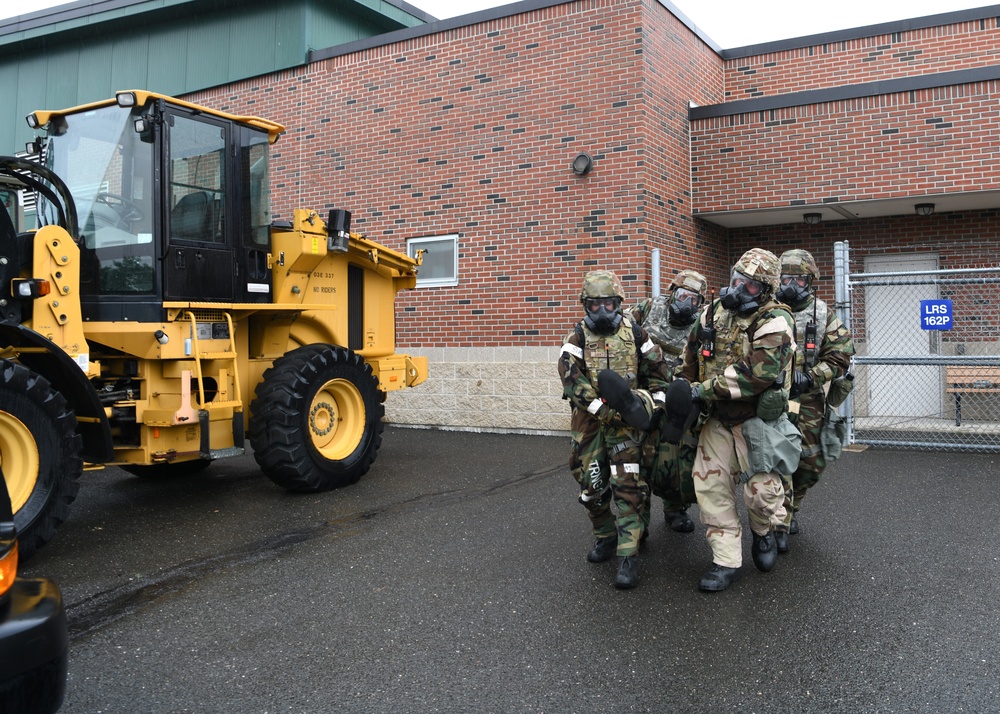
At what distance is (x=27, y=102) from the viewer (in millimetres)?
16656

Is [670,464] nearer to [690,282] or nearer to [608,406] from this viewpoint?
[608,406]

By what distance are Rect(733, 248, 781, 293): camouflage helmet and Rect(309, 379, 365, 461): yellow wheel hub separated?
151 inches

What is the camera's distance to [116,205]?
6.35m

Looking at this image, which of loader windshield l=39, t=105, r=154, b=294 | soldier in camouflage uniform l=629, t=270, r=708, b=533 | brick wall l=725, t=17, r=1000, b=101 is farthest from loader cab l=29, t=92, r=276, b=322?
brick wall l=725, t=17, r=1000, b=101

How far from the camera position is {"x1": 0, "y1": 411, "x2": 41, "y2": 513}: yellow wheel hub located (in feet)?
15.8

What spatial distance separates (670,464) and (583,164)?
6047 mm

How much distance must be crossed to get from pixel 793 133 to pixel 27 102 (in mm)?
14388

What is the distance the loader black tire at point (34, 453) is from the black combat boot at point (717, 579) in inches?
146

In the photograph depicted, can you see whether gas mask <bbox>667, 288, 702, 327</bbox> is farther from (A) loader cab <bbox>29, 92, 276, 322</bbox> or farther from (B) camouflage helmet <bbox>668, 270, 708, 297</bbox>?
(A) loader cab <bbox>29, 92, 276, 322</bbox>

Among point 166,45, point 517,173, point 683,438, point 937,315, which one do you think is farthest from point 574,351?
point 166,45

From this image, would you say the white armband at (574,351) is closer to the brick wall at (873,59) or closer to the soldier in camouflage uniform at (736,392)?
→ the soldier in camouflage uniform at (736,392)

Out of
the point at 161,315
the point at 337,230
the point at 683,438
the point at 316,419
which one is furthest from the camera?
the point at 337,230

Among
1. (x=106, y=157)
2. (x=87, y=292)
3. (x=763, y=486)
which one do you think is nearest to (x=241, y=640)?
(x=763, y=486)

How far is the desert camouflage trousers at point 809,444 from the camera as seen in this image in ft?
18.1
